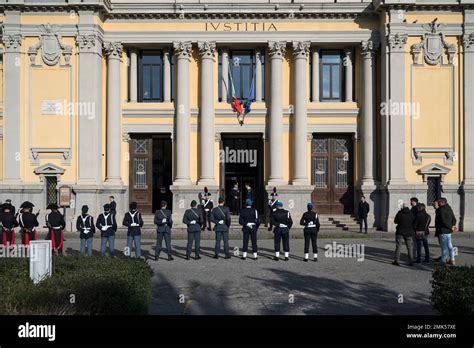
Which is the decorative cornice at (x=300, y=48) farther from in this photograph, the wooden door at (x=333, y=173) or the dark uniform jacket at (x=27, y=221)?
the dark uniform jacket at (x=27, y=221)

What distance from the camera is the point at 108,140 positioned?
30.3m

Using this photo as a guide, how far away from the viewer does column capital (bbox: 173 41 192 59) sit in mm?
29938

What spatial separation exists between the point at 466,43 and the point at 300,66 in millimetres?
8363

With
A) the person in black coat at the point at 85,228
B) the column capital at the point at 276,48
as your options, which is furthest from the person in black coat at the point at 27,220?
the column capital at the point at 276,48

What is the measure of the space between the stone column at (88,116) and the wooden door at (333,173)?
11.7 meters

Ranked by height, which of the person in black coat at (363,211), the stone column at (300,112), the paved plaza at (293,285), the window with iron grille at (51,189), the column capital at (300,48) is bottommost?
the paved plaza at (293,285)

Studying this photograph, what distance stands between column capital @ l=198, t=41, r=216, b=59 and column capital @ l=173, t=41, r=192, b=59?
579 millimetres

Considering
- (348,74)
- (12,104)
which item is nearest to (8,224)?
(12,104)

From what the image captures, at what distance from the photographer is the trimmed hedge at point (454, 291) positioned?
7793 mm

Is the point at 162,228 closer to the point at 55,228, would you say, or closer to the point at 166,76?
the point at 55,228

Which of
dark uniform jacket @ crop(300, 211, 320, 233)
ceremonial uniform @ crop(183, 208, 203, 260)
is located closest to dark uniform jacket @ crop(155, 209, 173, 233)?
ceremonial uniform @ crop(183, 208, 203, 260)

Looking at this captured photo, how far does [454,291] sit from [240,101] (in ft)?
77.2

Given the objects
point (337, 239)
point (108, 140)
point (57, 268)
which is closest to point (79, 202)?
point (108, 140)

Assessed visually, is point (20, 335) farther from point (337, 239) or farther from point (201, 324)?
point (337, 239)
